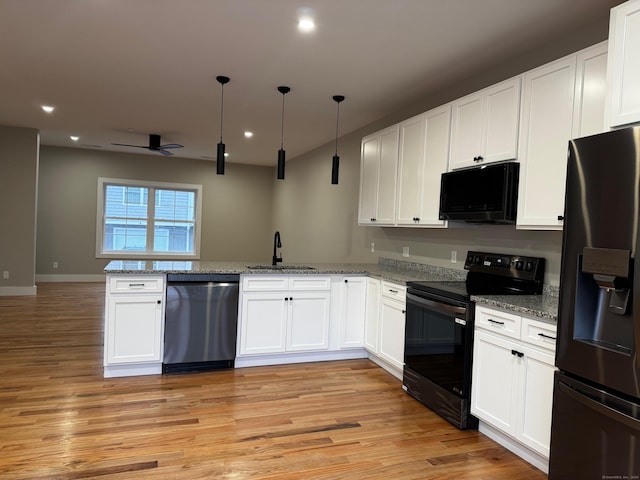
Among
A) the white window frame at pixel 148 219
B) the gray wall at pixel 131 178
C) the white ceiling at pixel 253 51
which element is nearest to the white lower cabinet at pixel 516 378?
the white ceiling at pixel 253 51

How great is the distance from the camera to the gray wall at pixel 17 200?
21.7 ft

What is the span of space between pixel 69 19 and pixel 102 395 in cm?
262

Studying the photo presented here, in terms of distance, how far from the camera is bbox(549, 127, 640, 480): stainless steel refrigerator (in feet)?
5.62

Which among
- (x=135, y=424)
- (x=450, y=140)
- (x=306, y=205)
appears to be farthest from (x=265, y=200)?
(x=135, y=424)

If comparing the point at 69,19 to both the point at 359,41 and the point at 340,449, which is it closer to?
the point at 359,41

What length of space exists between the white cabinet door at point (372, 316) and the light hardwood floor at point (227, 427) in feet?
0.71

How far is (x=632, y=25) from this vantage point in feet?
6.40

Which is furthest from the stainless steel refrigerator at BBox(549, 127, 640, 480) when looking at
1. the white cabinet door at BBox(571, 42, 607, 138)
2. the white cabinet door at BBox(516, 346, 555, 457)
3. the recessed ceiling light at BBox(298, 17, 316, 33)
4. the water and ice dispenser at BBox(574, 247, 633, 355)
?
the recessed ceiling light at BBox(298, 17, 316, 33)

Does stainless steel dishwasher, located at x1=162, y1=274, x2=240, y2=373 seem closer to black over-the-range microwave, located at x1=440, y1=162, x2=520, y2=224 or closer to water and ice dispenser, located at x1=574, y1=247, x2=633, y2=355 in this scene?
black over-the-range microwave, located at x1=440, y1=162, x2=520, y2=224

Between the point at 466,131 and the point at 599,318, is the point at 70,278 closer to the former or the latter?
the point at 466,131

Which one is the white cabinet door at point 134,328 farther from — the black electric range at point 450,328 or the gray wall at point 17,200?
the gray wall at point 17,200

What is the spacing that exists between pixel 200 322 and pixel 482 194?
2442 mm

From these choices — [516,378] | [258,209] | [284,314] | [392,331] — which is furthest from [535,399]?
[258,209]

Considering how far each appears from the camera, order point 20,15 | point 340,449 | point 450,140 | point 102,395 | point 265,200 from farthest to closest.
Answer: point 265,200 → point 450,140 → point 102,395 → point 20,15 → point 340,449
